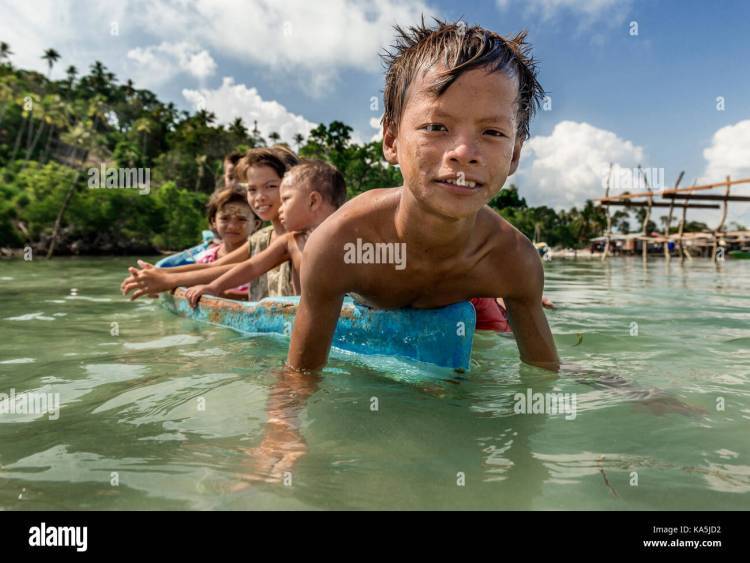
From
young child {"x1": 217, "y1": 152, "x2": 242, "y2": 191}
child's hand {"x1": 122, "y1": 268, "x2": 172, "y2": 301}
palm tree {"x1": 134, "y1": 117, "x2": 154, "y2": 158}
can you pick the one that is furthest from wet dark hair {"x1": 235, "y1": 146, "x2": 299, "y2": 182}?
palm tree {"x1": 134, "y1": 117, "x2": 154, "y2": 158}

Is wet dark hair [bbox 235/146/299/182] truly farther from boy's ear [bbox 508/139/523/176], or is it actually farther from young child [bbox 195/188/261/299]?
boy's ear [bbox 508/139/523/176]

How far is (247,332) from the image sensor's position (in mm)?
4531

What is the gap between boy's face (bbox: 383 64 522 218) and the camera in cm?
197

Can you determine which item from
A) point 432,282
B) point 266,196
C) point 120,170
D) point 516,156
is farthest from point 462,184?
point 120,170

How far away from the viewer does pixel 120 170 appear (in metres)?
22.0

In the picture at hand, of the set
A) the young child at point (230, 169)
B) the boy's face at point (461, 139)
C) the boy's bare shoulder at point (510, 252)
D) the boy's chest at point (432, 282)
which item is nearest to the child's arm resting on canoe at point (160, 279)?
the young child at point (230, 169)

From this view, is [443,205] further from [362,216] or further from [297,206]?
[297,206]

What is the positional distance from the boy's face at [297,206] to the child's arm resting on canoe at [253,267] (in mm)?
148

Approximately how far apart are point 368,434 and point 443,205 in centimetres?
88

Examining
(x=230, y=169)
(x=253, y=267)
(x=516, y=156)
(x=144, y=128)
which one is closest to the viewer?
(x=516, y=156)

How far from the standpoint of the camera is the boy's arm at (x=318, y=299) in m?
2.49

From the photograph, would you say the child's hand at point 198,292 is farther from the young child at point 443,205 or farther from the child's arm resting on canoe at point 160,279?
the young child at point 443,205

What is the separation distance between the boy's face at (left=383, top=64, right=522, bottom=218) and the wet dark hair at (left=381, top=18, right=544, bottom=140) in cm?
4

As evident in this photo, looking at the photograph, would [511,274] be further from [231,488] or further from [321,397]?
[231,488]
